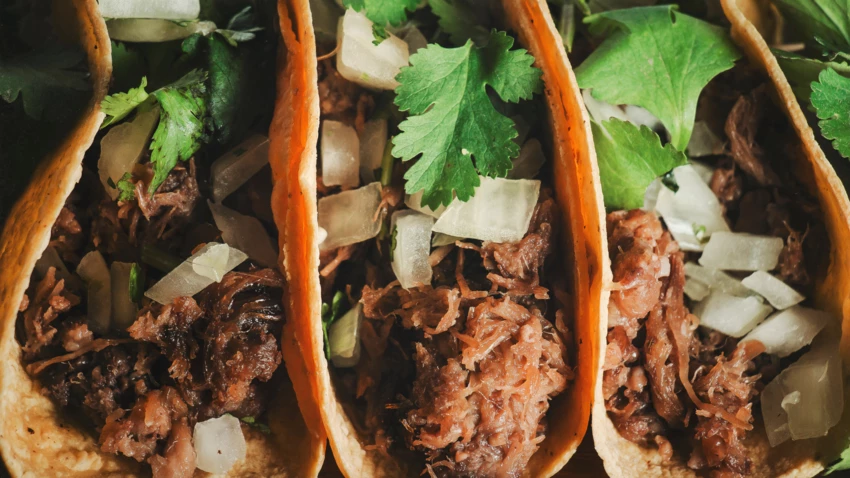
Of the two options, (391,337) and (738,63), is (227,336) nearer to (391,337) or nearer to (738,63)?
(391,337)

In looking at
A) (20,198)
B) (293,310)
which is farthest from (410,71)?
(20,198)

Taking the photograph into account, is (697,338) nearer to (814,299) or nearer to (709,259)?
(709,259)

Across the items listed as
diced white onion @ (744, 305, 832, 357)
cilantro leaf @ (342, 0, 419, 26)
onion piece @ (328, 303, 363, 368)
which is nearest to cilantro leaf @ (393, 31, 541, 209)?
cilantro leaf @ (342, 0, 419, 26)

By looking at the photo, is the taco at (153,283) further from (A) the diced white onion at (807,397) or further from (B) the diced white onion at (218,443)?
(A) the diced white onion at (807,397)

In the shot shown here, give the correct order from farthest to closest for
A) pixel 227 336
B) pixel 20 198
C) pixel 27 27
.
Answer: pixel 27 27, pixel 20 198, pixel 227 336

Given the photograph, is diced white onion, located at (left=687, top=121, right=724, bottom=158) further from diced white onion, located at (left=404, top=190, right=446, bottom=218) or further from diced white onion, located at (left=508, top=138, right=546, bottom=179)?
diced white onion, located at (left=404, top=190, right=446, bottom=218)
